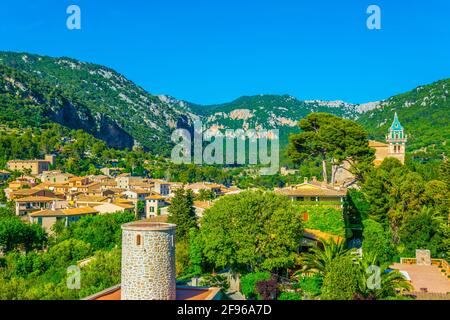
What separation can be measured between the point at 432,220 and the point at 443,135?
70.2 m

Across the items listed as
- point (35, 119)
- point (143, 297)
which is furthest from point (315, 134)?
point (35, 119)

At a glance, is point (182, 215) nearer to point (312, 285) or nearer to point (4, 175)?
point (312, 285)

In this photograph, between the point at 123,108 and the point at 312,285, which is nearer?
the point at 312,285

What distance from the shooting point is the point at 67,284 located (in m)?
23.0

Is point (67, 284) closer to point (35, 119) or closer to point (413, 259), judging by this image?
point (413, 259)

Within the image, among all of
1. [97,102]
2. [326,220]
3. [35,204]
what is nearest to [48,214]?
[35,204]

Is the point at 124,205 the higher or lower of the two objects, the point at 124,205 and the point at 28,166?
the lower

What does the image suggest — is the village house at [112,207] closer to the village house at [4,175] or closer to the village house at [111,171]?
the village house at [4,175]

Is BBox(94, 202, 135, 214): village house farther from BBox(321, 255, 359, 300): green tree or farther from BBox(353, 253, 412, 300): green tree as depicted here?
BBox(353, 253, 412, 300): green tree

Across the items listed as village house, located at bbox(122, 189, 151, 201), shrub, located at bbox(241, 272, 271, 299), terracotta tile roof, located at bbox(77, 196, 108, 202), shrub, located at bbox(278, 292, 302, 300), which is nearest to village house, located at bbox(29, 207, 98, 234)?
terracotta tile roof, located at bbox(77, 196, 108, 202)

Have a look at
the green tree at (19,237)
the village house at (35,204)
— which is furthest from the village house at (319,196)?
the village house at (35,204)

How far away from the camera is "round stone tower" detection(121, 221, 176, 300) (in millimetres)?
13406

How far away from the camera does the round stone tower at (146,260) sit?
528 inches

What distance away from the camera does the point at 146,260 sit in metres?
13.4
